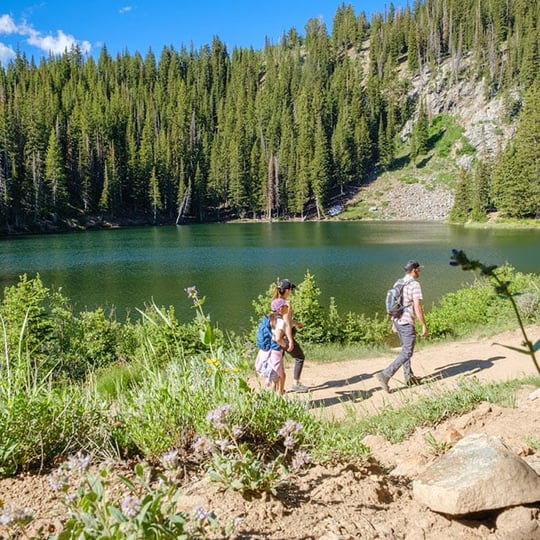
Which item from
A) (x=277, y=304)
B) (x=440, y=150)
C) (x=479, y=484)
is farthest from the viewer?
(x=440, y=150)

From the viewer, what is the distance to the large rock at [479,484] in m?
2.14

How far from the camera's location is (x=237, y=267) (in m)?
30.7

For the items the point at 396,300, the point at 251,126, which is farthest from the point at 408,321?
the point at 251,126

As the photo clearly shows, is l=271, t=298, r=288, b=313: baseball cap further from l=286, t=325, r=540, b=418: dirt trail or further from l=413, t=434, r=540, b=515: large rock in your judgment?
l=413, t=434, r=540, b=515: large rock

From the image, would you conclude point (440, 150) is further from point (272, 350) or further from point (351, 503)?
point (351, 503)

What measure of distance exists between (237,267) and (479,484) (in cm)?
2866

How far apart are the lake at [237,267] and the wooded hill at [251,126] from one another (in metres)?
22.3

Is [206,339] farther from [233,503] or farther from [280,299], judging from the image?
[280,299]

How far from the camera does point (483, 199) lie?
206 ft

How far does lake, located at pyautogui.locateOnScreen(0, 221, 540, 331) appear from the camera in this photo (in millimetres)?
21125

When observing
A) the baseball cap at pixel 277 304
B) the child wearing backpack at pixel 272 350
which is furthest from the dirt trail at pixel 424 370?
the baseball cap at pixel 277 304

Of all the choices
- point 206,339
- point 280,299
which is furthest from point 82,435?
point 280,299

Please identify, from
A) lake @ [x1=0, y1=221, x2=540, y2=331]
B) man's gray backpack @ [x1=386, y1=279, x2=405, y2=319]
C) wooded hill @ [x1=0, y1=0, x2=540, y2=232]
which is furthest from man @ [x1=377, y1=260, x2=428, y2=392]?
wooded hill @ [x1=0, y1=0, x2=540, y2=232]

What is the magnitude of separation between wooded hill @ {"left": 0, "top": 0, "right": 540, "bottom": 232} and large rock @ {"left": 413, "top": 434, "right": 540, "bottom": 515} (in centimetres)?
6241
